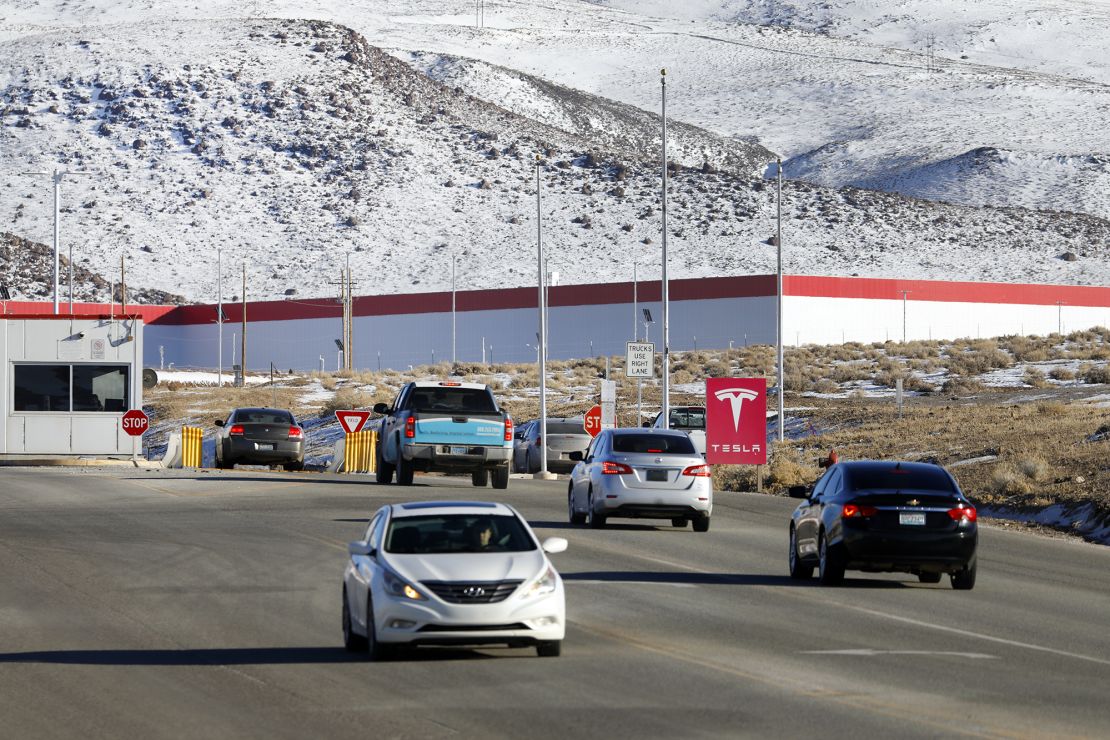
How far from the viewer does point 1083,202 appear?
146m

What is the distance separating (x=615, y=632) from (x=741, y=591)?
12.6 ft

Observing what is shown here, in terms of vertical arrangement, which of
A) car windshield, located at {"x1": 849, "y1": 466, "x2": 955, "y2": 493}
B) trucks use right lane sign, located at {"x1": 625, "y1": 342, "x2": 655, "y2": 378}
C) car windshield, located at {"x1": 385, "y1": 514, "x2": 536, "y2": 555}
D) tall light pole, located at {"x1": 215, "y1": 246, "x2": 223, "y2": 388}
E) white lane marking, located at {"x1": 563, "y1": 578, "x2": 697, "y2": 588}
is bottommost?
white lane marking, located at {"x1": 563, "y1": 578, "x2": 697, "y2": 588}

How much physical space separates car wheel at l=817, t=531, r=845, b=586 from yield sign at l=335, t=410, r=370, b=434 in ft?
92.0

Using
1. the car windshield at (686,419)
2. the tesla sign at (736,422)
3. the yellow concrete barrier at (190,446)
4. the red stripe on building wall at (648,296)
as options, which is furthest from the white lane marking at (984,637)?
the red stripe on building wall at (648,296)

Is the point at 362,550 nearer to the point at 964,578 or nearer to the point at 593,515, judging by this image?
the point at 964,578

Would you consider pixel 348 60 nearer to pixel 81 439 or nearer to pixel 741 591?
pixel 81 439

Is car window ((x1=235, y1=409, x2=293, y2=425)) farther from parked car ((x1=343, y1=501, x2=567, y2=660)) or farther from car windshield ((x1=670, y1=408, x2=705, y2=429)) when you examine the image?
parked car ((x1=343, y1=501, x2=567, y2=660))

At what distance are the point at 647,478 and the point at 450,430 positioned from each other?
8149 mm

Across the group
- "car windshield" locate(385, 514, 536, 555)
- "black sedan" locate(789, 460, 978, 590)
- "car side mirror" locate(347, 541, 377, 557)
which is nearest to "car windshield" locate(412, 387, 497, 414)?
"black sedan" locate(789, 460, 978, 590)

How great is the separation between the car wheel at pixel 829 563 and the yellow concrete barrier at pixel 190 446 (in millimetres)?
32939

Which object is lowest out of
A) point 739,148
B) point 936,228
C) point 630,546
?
point 630,546

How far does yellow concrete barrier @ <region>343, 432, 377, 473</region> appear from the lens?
4828 centimetres

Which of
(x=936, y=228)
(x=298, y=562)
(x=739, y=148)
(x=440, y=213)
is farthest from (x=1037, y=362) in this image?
(x=739, y=148)

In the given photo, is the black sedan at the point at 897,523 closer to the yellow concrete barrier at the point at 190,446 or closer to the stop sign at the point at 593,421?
the stop sign at the point at 593,421
